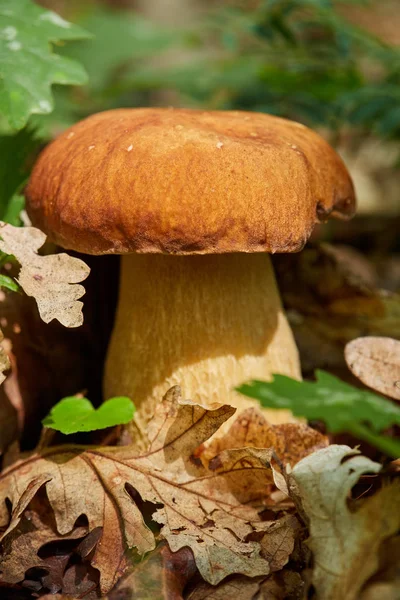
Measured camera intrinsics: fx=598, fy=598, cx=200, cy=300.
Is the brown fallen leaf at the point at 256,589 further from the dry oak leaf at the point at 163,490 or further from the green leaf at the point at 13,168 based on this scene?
the green leaf at the point at 13,168

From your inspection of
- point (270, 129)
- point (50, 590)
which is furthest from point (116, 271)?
point (50, 590)

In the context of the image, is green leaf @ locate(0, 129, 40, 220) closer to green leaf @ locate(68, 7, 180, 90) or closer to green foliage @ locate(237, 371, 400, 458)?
green foliage @ locate(237, 371, 400, 458)

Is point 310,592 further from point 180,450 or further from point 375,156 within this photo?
point 375,156

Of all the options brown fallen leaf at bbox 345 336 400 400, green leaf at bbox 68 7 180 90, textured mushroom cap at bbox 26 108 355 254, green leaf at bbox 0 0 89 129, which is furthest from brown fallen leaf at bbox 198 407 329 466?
green leaf at bbox 68 7 180 90

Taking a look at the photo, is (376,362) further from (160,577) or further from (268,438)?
(160,577)

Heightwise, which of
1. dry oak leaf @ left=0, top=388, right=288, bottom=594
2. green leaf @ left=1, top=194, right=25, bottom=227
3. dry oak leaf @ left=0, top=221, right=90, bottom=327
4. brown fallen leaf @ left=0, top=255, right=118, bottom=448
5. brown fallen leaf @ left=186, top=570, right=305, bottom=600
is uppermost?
dry oak leaf @ left=0, top=221, right=90, bottom=327

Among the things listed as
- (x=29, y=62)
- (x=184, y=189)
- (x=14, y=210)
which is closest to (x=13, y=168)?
(x=14, y=210)

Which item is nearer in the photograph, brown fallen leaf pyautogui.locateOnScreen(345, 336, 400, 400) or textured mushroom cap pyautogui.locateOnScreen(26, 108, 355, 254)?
textured mushroom cap pyautogui.locateOnScreen(26, 108, 355, 254)
